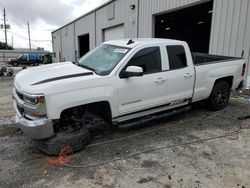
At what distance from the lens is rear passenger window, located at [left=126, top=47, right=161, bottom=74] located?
4.69 m

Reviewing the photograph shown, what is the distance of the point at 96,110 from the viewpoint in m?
4.54

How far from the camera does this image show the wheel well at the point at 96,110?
13.4 feet

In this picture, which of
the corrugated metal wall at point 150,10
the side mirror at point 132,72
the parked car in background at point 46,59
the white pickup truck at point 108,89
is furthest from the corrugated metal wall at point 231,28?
the parked car in background at point 46,59

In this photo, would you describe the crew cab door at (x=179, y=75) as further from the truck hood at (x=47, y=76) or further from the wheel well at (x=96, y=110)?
the truck hood at (x=47, y=76)

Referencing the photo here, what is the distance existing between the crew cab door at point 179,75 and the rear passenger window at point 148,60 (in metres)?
0.30

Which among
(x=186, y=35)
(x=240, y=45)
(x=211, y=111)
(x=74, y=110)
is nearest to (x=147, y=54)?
(x=74, y=110)

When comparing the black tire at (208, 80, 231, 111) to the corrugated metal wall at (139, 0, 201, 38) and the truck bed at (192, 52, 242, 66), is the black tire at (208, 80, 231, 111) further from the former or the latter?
the corrugated metal wall at (139, 0, 201, 38)

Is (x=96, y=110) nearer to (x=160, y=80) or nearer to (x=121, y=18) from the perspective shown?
(x=160, y=80)

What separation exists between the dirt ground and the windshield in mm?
1416

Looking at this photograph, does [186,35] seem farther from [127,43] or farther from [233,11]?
[127,43]

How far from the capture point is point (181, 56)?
5387 millimetres

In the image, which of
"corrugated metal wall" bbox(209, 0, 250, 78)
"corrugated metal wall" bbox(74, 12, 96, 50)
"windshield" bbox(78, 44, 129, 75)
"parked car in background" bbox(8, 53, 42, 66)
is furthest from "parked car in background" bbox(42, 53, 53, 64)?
"windshield" bbox(78, 44, 129, 75)

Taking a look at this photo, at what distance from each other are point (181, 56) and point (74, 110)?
2786 mm

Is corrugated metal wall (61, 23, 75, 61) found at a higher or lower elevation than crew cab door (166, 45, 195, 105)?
higher
